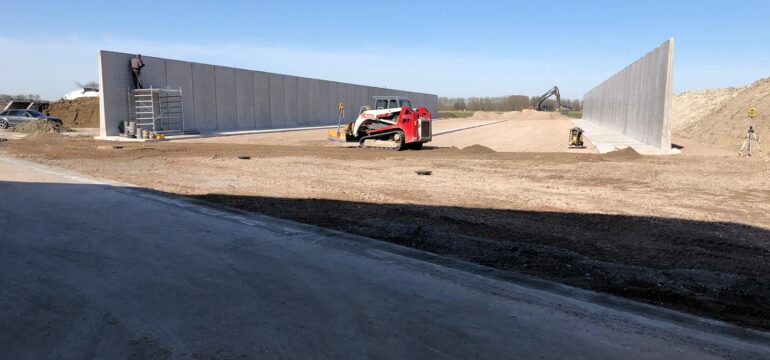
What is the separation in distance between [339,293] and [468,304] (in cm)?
123

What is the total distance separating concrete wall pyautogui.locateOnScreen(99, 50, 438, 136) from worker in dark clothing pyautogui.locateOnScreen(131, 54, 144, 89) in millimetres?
386

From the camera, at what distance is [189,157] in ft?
64.8

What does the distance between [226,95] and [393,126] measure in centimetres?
2217

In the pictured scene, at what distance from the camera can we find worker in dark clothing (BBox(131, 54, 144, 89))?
31.9 metres

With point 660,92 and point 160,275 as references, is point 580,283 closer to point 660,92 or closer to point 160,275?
point 160,275

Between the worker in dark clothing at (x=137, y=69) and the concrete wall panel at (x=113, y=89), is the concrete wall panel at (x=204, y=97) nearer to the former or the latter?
the worker in dark clothing at (x=137, y=69)

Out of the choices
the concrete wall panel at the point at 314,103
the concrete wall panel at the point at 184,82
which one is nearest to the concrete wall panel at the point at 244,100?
the concrete wall panel at the point at 184,82

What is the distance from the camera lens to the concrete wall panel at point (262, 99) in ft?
146

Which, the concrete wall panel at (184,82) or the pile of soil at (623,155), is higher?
the concrete wall panel at (184,82)

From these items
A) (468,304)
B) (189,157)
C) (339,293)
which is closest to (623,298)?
(468,304)

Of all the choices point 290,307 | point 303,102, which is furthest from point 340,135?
point 303,102

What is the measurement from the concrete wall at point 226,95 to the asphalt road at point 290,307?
27.2 metres

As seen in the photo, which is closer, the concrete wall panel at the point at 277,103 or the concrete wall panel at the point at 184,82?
the concrete wall panel at the point at 184,82

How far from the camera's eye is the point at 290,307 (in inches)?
185
